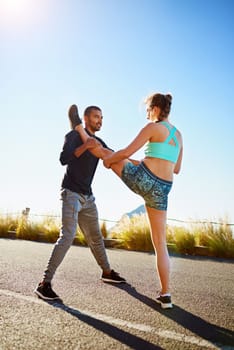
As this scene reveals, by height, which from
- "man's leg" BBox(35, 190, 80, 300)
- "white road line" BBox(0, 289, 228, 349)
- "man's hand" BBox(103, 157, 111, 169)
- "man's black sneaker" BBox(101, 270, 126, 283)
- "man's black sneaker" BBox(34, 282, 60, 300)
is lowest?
"white road line" BBox(0, 289, 228, 349)

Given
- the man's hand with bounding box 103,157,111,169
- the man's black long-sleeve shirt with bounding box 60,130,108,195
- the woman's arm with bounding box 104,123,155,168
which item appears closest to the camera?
the woman's arm with bounding box 104,123,155,168

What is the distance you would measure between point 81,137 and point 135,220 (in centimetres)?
611

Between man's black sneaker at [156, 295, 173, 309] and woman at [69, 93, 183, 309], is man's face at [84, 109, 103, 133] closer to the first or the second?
woman at [69, 93, 183, 309]

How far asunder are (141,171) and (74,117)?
3.56ft

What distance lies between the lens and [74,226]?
12.5 feet

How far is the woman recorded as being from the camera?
3320 millimetres

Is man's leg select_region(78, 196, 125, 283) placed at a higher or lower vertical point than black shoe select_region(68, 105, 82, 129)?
lower

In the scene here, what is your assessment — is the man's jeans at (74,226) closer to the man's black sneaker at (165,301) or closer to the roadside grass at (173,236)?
the man's black sneaker at (165,301)

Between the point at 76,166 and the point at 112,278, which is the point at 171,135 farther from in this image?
the point at 112,278

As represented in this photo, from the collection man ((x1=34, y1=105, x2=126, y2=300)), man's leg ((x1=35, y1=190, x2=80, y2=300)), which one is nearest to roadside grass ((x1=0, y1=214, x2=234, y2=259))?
man ((x1=34, y1=105, x2=126, y2=300))

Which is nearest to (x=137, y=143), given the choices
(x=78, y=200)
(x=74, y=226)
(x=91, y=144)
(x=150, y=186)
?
(x=150, y=186)

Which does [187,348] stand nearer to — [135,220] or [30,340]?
[30,340]

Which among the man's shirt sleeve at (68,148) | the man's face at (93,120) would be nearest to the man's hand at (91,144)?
the man's shirt sleeve at (68,148)

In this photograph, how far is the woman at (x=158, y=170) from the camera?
3.32m
